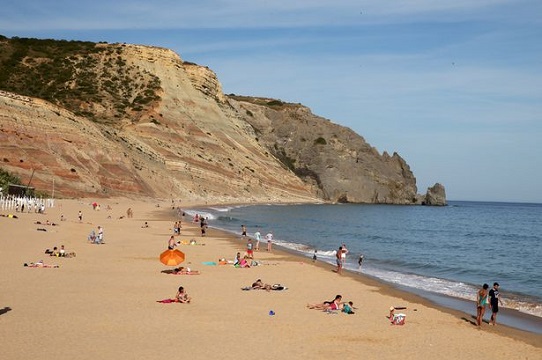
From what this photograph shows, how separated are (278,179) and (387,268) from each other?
82668 millimetres

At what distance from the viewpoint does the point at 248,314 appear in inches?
635

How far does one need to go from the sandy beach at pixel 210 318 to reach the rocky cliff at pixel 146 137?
41465mm

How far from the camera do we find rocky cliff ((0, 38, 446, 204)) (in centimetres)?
6588

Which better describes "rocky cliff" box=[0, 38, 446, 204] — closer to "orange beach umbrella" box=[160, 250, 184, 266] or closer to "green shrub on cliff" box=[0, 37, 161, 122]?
"green shrub on cliff" box=[0, 37, 161, 122]

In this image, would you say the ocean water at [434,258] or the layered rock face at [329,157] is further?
the layered rock face at [329,157]

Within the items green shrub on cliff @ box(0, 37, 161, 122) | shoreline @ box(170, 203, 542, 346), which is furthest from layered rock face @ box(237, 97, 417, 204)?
shoreline @ box(170, 203, 542, 346)

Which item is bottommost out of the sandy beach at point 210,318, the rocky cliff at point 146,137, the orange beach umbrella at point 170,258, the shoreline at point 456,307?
the sandy beach at point 210,318

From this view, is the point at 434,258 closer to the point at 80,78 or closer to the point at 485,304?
the point at 485,304

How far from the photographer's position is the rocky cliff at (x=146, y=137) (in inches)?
2594

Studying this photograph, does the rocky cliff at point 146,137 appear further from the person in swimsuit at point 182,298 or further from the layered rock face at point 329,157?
the person in swimsuit at point 182,298

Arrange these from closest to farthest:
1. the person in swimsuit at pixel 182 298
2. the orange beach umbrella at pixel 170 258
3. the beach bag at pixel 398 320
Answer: the beach bag at pixel 398 320, the person in swimsuit at pixel 182 298, the orange beach umbrella at pixel 170 258

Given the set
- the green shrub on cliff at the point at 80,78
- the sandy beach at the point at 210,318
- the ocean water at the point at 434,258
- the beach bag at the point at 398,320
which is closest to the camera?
the sandy beach at the point at 210,318

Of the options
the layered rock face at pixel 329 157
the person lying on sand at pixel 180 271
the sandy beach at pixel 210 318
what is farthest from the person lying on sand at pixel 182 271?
the layered rock face at pixel 329 157

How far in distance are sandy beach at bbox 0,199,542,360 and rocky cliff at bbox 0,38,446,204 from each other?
41465 mm
